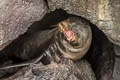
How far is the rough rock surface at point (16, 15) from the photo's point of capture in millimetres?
1247

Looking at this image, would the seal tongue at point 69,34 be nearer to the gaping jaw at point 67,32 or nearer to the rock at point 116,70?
the gaping jaw at point 67,32

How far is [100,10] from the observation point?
131cm

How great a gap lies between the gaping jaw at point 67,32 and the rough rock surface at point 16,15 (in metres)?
0.20

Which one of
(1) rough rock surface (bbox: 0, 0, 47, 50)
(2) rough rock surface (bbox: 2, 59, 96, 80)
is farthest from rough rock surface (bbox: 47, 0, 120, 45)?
(2) rough rock surface (bbox: 2, 59, 96, 80)

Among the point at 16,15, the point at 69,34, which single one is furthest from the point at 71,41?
the point at 16,15

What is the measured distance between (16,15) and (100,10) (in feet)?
1.66

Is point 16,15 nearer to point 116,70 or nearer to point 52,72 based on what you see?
point 52,72

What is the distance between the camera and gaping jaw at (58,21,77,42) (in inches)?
57.1

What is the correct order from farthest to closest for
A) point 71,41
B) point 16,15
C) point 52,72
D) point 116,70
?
point 116,70 → point 71,41 → point 52,72 → point 16,15

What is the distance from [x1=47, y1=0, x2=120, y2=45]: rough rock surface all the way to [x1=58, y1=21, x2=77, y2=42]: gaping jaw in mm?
154

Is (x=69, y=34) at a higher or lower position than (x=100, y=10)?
lower

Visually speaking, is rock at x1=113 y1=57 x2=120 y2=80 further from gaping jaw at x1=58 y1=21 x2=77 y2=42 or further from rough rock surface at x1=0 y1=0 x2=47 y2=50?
rough rock surface at x1=0 y1=0 x2=47 y2=50

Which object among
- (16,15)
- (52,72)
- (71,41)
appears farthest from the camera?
(71,41)

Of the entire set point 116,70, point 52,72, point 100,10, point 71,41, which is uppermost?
point 100,10
